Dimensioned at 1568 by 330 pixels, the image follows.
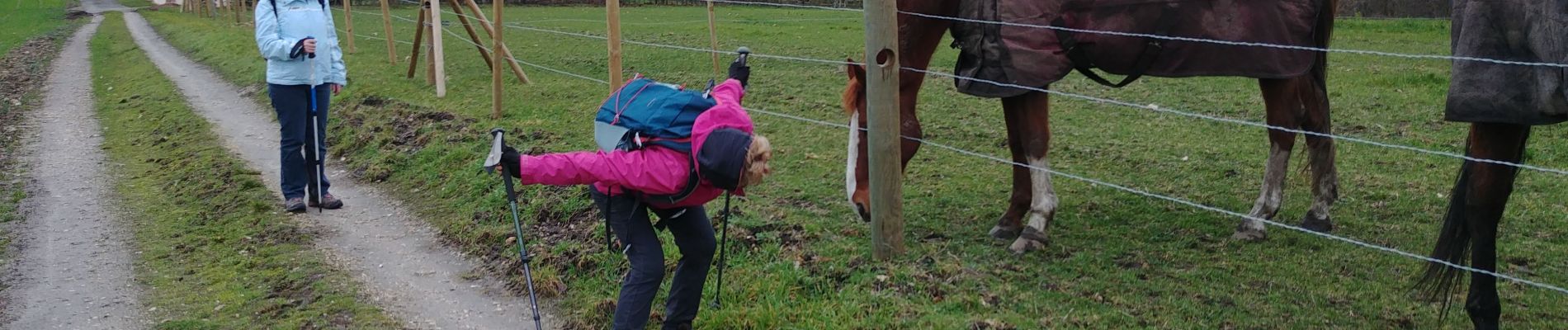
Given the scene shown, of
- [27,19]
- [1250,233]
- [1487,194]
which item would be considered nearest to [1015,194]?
[1250,233]

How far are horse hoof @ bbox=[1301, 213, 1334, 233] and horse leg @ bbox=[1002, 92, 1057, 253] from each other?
1.40 m

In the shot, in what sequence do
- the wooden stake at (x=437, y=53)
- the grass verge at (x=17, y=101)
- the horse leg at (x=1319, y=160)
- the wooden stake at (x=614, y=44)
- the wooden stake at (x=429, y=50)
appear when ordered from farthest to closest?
the wooden stake at (x=429, y=50)
the wooden stake at (x=437, y=53)
the grass verge at (x=17, y=101)
the wooden stake at (x=614, y=44)
the horse leg at (x=1319, y=160)

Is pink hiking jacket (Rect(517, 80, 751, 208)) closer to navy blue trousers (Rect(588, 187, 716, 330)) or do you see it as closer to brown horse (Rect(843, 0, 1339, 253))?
navy blue trousers (Rect(588, 187, 716, 330))

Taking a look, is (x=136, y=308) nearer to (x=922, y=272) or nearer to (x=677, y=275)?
(x=677, y=275)

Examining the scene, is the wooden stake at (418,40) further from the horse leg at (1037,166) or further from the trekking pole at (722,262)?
the horse leg at (1037,166)

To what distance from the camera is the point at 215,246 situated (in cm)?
643

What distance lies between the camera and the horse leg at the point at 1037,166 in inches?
215

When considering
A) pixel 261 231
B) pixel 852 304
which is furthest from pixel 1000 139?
pixel 261 231

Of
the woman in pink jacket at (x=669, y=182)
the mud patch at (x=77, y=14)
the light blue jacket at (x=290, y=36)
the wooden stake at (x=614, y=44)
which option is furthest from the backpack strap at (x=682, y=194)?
the mud patch at (x=77, y=14)

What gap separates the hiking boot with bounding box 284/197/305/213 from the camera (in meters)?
7.13

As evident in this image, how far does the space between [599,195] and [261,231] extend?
3.38 metres

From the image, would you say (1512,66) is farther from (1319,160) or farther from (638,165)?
(638,165)

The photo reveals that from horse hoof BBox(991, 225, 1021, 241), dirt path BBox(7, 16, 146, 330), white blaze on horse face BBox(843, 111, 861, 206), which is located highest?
white blaze on horse face BBox(843, 111, 861, 206)

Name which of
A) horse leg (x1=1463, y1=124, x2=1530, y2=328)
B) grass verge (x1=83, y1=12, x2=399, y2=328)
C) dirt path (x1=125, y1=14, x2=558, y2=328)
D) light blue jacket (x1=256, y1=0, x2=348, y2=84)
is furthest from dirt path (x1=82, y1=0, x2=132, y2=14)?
horse leg (x1=1463, y1=124, x2=1530, y2=328)
